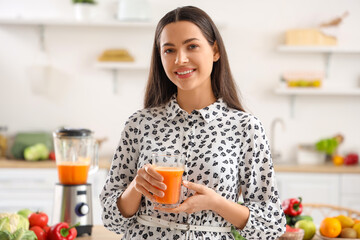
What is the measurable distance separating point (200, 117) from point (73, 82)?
10.3 feet

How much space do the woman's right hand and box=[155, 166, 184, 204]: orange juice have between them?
0.05 feet

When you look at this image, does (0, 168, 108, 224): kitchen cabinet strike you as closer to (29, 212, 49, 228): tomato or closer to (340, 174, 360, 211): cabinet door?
(340, 174, 360, 211): cabinet door

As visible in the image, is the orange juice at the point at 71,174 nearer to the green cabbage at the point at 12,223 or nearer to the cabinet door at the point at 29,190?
the green cabbage at the point at 12,223

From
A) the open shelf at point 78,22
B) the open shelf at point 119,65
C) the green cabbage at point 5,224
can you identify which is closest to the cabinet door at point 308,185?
the open shelf at point 119,65

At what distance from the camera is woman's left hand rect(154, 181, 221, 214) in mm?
1447

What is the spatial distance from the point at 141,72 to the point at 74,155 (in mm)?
2141

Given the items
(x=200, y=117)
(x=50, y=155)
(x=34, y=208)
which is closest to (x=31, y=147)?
(x=50, y=155)

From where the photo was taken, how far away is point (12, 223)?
1938 mm

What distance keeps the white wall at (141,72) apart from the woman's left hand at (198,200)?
319cm

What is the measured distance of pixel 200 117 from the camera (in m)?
1.65

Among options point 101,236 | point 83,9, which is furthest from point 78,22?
point 101,236

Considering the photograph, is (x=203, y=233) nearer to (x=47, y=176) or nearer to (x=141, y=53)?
(x=47, y=176)

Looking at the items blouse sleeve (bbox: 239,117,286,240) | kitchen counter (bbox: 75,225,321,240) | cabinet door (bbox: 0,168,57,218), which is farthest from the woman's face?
cabinet door (bbox: 0,168,57,218)

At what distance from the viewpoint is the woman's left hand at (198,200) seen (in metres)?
1.45
